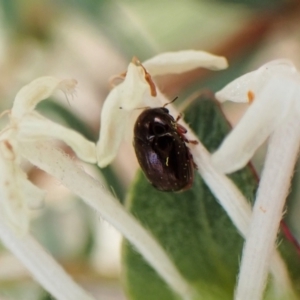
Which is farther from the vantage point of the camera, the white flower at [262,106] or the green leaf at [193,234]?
the green leaf at [193,234]

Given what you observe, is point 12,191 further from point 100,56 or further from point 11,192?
point 100,56

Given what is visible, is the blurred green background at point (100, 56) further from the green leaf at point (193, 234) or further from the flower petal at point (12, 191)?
the flower petal at point (12, 191)

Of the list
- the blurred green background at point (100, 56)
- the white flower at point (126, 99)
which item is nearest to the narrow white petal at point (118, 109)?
the white flower at point (126, 99)

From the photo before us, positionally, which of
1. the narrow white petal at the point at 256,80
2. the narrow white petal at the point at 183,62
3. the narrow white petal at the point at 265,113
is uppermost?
the narrow white petal at the point at 183,62

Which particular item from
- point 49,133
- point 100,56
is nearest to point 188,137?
point 49,133

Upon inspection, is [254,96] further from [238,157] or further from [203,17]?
[203,17]

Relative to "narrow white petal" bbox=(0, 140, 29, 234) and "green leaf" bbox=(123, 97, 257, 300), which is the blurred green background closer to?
"green leaf" bbox=(123, 97, 257, 300)

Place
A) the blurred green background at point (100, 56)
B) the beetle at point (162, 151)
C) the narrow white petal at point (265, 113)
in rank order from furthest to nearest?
the blurred green background at point (100, 56) < the beetle at point (162, 151) < the narrow white petal at point (265, 113)
